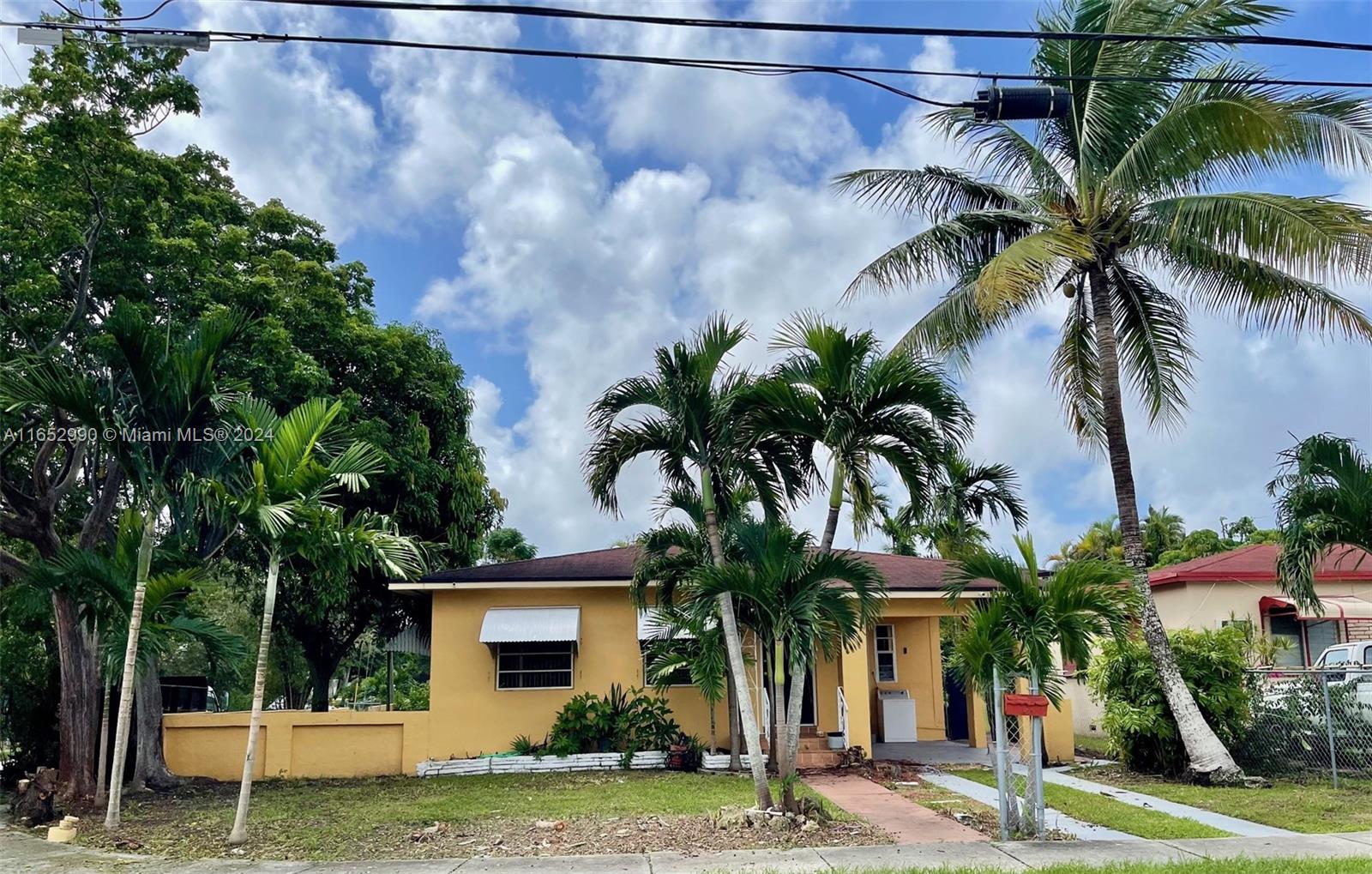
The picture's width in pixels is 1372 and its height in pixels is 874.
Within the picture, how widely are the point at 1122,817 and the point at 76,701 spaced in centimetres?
1218

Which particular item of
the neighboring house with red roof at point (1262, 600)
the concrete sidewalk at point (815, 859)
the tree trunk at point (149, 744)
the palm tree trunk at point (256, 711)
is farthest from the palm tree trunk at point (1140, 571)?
the tree trunk at point (149, 744)

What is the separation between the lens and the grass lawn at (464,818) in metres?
8.87

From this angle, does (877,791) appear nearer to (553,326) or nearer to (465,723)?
(465,723)

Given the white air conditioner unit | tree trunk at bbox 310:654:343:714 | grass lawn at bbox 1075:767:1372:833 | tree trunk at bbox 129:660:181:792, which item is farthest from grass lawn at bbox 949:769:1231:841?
tree trunk at bbox 310:654:343:714

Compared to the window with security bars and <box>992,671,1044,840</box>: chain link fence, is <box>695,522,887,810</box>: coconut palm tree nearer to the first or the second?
<box>992,671,1044,840</box>: chain link fence

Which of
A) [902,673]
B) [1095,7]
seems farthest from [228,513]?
[902,673]

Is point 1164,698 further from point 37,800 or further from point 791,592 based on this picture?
point 37,800

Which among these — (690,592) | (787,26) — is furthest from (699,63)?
(690,592)

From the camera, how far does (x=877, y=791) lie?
40.0 feet

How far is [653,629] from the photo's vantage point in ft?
50.3

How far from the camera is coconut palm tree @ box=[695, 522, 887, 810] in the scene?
9.52m

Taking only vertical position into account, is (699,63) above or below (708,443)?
above

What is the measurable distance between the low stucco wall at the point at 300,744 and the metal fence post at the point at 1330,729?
1267 cm

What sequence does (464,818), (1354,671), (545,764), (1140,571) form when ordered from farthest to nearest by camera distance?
(545,764) < (1140,571) < (1354,671) < (464,818)
